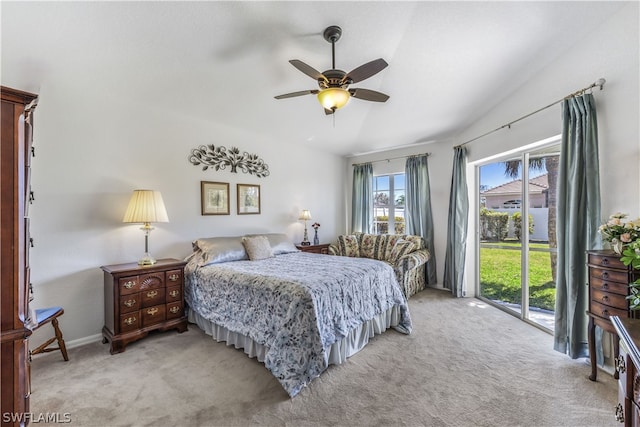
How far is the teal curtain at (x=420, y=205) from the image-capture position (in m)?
4.81

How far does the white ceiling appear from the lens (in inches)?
84.0

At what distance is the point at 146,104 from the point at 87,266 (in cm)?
192

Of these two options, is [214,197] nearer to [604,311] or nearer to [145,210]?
[145,210]

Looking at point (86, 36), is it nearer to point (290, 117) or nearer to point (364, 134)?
point (290, 117)

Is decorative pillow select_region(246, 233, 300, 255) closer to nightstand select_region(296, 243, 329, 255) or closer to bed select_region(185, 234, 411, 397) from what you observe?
bed select_region(185, 234, 411, 397)

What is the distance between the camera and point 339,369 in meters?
2.29

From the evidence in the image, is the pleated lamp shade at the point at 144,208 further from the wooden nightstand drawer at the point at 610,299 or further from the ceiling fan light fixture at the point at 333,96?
the wooden nightstand drawer at the point at 610,299

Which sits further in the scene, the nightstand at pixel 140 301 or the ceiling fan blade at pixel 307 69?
the nightstand at pixel 140 301

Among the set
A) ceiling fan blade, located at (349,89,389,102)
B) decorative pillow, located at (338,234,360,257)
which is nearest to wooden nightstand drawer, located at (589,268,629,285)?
ceiling fan blade, located at (349,89,389,102)

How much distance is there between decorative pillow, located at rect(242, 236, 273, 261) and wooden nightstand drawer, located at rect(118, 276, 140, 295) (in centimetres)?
124

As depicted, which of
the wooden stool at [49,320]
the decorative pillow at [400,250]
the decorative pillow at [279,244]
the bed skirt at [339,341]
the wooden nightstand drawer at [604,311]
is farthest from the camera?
the decorative pillow at [400,250]

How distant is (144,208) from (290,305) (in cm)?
191

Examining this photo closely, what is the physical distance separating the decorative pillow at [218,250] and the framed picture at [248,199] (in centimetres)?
75

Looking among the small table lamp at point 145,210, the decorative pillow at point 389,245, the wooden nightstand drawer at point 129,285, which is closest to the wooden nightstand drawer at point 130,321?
the wooden nightstand drawer at point 129,285
